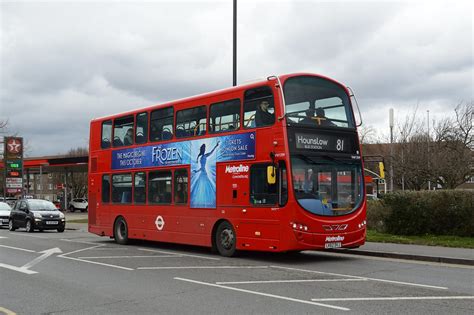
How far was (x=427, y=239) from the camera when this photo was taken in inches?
667

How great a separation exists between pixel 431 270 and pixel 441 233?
21.7 feet

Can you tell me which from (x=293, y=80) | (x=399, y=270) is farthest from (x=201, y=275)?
(x=293, y=80)

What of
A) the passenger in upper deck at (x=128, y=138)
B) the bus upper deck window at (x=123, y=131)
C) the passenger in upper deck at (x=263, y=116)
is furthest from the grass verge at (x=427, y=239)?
the bus upper deck window at (x=123, y=131)

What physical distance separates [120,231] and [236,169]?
22.2 feet

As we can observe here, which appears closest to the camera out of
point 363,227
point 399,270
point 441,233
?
point 399,270

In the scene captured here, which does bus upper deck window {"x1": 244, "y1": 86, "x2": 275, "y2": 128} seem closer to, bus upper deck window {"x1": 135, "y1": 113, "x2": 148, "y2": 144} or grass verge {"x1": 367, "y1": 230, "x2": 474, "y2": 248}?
bus upper deck window {"x1": 135, "y1": 113, "x2": 148, "y2": 144}

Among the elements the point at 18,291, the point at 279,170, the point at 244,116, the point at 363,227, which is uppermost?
the point at 244,116

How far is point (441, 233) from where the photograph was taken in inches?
704

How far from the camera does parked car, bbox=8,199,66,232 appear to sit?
26.2m

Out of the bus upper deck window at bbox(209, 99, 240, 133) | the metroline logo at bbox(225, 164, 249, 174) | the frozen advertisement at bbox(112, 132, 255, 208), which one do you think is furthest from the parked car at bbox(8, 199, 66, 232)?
the metroline logo at bbox(225, 164, 249, 174)

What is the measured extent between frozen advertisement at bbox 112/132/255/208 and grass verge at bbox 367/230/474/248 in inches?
237

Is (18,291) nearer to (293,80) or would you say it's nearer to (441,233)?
(293,80)

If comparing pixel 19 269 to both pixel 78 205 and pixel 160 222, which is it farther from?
pixel 78 205

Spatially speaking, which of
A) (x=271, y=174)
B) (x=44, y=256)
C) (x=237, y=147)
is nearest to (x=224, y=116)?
(x=237, y=147)
